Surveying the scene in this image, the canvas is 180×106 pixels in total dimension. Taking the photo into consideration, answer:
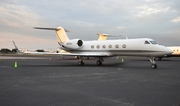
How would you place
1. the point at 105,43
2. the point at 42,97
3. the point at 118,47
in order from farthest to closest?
1. the point at 105,43
2. the point at 118,47
3. the point at 42,97

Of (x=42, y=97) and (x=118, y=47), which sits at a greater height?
(x=118, y=47)

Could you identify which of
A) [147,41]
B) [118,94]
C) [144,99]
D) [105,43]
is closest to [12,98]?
[118,94]

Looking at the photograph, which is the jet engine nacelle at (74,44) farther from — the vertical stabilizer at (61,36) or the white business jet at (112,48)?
the vertical stabilizer at (61,36)

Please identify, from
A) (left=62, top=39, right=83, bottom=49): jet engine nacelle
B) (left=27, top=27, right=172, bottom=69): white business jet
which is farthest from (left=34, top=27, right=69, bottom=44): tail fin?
(left=62, top=39, right=83, bottom=49): jet engine nacelle

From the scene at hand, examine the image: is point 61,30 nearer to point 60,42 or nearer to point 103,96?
point 60,42

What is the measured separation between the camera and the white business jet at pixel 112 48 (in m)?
15.6

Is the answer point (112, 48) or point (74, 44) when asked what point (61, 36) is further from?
point (112, 48)

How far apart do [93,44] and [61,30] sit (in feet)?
19.0

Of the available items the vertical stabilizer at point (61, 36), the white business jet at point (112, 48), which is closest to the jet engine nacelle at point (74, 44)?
the white business jet at point (112, 48)

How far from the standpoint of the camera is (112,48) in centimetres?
1827

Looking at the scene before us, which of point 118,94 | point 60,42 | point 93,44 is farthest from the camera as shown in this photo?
point 60,42

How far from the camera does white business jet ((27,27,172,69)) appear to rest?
1559cm

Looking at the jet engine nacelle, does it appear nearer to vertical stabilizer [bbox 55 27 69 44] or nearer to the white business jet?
the white business jet

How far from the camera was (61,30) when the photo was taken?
78.1ft
